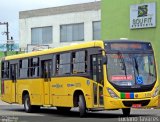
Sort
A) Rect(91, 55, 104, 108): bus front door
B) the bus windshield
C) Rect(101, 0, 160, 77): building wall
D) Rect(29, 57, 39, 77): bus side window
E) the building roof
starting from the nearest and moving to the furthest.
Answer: the bus windshield < Rect(91, 55, 104, 108): bus front door < Rect(29, 57, 39, 77): bus side window < Rect(101, 0, 160, 77): building wall < the building roof

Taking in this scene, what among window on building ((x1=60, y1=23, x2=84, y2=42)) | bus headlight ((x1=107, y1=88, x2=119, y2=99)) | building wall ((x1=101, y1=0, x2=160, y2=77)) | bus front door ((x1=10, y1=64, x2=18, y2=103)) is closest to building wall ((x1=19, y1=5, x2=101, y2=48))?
window on building ((x1=60, y1=23, x2=84, y2=42))

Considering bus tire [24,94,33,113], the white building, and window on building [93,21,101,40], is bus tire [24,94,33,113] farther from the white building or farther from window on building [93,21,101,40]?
window on building [93,21,101,40]

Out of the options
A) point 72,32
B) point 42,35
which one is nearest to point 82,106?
point 72,32

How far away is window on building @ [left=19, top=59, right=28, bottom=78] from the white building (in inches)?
1220

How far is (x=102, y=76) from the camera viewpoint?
20.3m

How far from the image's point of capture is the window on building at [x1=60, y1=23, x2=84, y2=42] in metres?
61.2

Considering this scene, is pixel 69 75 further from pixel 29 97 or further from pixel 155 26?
pixel 155 26

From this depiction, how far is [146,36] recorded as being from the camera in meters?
36.8

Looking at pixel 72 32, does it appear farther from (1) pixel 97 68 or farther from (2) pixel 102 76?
(2) pixel 102 76

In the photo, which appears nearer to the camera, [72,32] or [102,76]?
[102,76]

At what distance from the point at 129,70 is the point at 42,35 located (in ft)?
149

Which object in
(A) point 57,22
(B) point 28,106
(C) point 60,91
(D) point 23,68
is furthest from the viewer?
(A) point 57,22

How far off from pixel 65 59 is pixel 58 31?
132ft

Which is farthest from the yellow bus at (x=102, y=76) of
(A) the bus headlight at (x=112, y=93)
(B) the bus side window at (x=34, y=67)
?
(B) the bus side window at (x=34, y=67)
